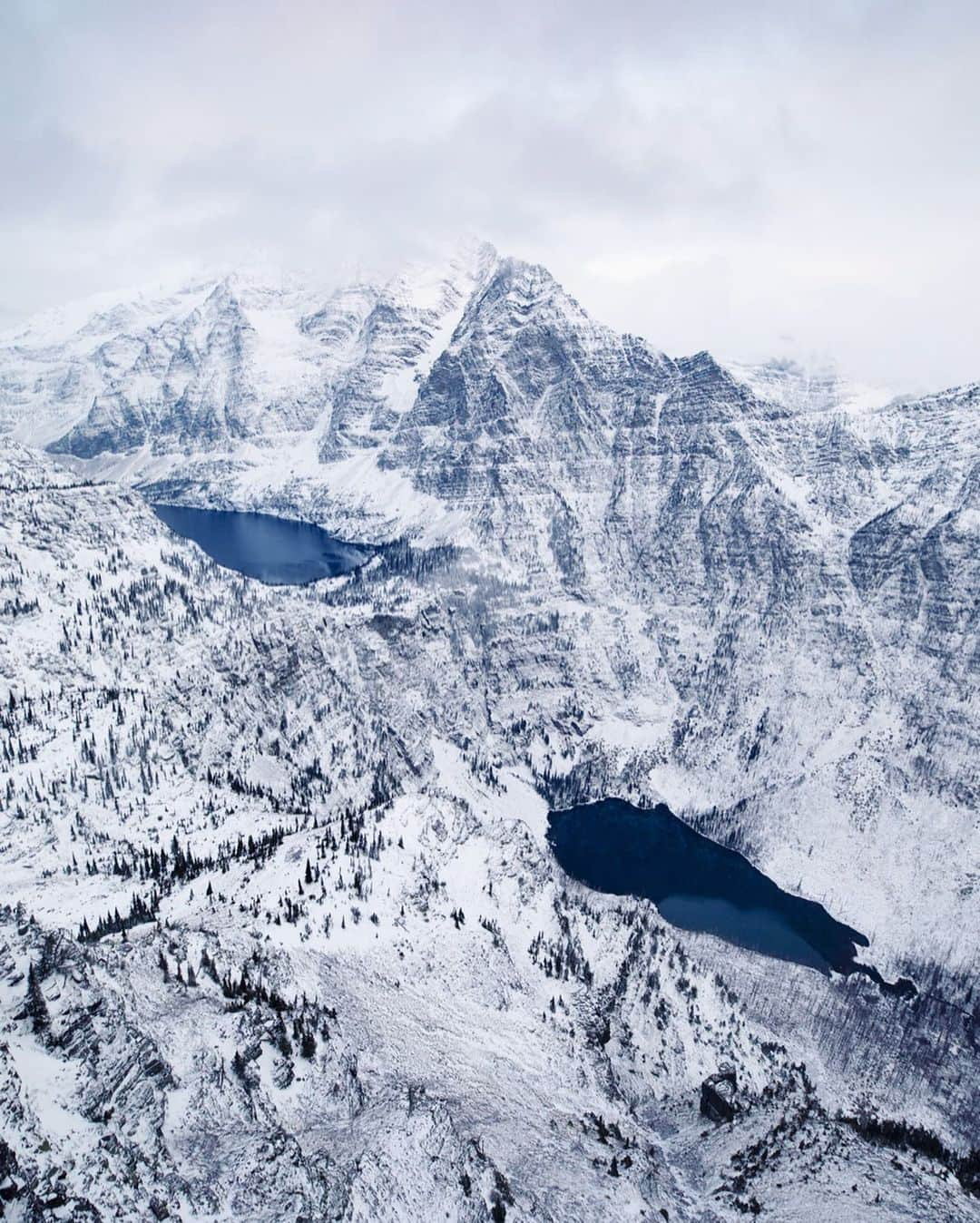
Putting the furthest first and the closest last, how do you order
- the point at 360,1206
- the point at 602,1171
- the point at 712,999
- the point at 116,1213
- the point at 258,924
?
1. the point at 712,999
2. the point at 258,924
3. the point at 602,1171
4. the point at 360,1206
5. the point at 116,1213

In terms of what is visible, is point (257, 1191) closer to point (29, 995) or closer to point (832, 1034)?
point (29, 995)

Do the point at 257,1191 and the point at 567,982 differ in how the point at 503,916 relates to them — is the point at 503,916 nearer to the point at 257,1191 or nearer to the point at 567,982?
the point at 567,982

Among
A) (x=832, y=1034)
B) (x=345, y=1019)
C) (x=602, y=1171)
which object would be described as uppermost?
(x=345, y=1019)

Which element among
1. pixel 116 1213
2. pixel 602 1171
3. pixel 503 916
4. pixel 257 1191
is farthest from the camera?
pixel 503 916

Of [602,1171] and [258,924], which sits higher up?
[258,924]

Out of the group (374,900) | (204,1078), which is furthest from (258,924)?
(204,1078)

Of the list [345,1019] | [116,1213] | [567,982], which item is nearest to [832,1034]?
[567,982]

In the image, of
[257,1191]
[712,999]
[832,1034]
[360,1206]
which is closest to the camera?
[257,1191]

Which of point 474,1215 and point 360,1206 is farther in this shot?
point 474,1215

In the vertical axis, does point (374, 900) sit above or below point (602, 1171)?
above
